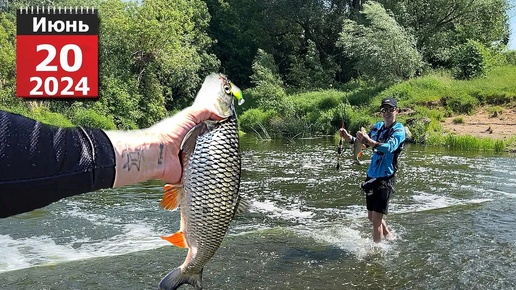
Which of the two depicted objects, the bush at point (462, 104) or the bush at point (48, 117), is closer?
the bush at point (48, 117)

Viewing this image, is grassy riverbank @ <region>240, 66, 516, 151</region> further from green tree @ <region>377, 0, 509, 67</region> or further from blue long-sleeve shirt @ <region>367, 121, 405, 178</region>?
blue long-sleeve shirt @ <region>367, 121, 405, 178</region>

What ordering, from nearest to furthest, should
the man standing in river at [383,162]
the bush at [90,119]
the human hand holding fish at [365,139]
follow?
the human hand holding fish at [365,139], the man standing in river at [383,162], the bush at [90,119]

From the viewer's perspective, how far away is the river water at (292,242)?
7.84 meters

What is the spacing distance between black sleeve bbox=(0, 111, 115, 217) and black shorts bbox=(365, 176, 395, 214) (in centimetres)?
710

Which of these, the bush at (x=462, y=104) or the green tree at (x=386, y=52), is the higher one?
the green tree at (x=386, y=52)

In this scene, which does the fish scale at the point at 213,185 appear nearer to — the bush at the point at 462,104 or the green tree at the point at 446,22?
the bush at the point at 462,104

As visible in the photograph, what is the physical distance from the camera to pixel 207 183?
2.56 meters

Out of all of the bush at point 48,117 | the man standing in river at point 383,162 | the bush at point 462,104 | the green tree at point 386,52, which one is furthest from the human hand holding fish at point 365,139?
the green tree at point 386,52

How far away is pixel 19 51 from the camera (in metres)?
28.7

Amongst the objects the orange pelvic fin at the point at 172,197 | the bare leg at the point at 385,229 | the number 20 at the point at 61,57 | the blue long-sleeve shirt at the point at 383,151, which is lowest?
the bare leg at the point at 385,229
